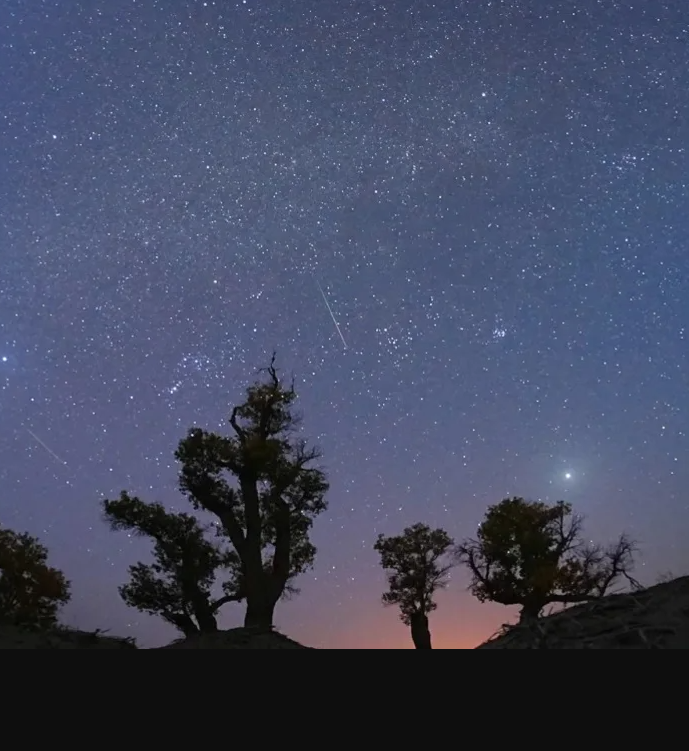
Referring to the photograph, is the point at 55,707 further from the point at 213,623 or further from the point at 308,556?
the point at 308,556

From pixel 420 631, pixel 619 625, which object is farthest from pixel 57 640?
pixel 420 631

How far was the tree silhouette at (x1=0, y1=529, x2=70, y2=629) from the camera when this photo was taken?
3016cm

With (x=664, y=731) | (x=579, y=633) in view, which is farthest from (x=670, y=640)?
(x=664, y=731)

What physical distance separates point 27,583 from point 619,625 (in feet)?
101

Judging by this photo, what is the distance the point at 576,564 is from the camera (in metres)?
28.7

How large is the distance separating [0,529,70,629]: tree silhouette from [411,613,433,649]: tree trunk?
17.3 metres

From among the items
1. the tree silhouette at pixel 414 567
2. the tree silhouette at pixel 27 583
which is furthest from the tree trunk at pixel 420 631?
the tree silhouette at pixel 27 583

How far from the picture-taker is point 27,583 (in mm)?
31375

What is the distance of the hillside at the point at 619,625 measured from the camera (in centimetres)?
837

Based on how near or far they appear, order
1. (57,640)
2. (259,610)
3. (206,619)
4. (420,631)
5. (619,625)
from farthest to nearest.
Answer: (420,631) → (206,619) → (259,610) → (57,640) → (619,625)

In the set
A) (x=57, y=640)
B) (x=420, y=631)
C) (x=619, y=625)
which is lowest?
(x=619, y=625)

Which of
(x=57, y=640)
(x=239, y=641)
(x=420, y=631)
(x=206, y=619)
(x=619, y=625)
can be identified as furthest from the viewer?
(x=420, y=631)

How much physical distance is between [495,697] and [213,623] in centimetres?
2326

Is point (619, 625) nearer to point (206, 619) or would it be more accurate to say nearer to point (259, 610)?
point (259, 610)
